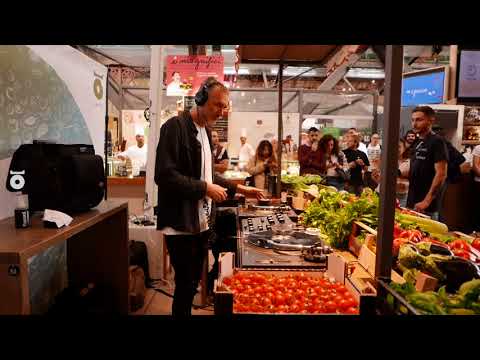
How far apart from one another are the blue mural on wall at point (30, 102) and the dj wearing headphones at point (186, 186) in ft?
2.89

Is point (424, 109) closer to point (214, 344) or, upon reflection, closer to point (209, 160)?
point (209, 160)

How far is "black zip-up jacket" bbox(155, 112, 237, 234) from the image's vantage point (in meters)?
2.50

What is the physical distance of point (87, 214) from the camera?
2467mm

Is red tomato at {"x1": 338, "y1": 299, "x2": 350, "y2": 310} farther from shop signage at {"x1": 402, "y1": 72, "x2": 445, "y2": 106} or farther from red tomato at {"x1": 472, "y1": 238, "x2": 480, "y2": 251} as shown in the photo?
shop signage at {"x1": 402, "y1": 72, "x2": 445, "y2": 106}

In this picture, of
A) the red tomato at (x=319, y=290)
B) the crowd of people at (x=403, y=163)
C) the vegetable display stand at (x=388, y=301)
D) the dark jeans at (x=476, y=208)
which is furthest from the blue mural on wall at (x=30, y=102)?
the dark jeans at (x=476, y=208)

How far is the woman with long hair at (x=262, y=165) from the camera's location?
6.96 meters

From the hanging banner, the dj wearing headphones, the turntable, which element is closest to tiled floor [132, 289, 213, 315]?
the dj wearing headphones

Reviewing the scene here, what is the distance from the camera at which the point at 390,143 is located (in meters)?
1.56

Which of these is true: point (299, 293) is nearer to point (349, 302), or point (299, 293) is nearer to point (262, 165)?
point (349, 302)

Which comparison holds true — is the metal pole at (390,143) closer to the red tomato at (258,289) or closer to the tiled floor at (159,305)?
the red tomato at (258,289)

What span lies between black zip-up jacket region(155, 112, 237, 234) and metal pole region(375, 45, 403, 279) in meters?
1.21

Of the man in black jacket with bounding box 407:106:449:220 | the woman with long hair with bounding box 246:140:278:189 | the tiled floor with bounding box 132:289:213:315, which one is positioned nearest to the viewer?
the tiled floor with bounding box 132:289:213:315
